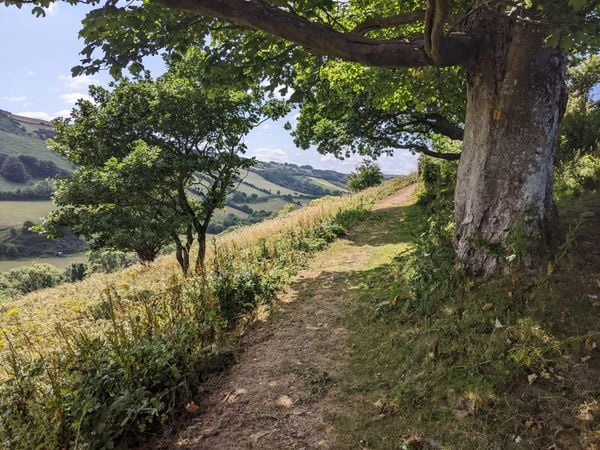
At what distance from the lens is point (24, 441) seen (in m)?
3.34

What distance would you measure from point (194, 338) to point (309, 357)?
1.65 meters

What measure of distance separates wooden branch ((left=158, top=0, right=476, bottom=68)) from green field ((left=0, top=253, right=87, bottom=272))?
4157 inches

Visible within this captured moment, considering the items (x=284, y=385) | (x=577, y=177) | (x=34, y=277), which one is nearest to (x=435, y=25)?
(x=284, y=385)

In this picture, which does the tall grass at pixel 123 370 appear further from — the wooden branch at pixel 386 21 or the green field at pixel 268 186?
the green field at pixel 268 186

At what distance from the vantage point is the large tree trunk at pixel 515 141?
4629 mm

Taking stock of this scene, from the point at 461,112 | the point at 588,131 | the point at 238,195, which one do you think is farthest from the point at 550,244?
the point at 238,195

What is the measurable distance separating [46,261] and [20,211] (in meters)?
40.8

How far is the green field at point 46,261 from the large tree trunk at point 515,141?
10670cm

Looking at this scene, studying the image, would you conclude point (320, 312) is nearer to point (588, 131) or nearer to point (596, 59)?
point (588, 131)

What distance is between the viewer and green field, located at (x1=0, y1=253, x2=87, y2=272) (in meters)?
92.5

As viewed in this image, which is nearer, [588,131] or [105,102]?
[588,131]

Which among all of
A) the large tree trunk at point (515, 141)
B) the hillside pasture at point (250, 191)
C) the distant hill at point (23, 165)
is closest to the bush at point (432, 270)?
the large tree trunk at point (515, 141)

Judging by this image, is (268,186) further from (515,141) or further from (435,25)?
(435,25)

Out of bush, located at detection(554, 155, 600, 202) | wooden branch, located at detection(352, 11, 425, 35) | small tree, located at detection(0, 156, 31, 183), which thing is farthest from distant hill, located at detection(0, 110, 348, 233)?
wooden branch, located at detection(352, 11, 425, 35)
